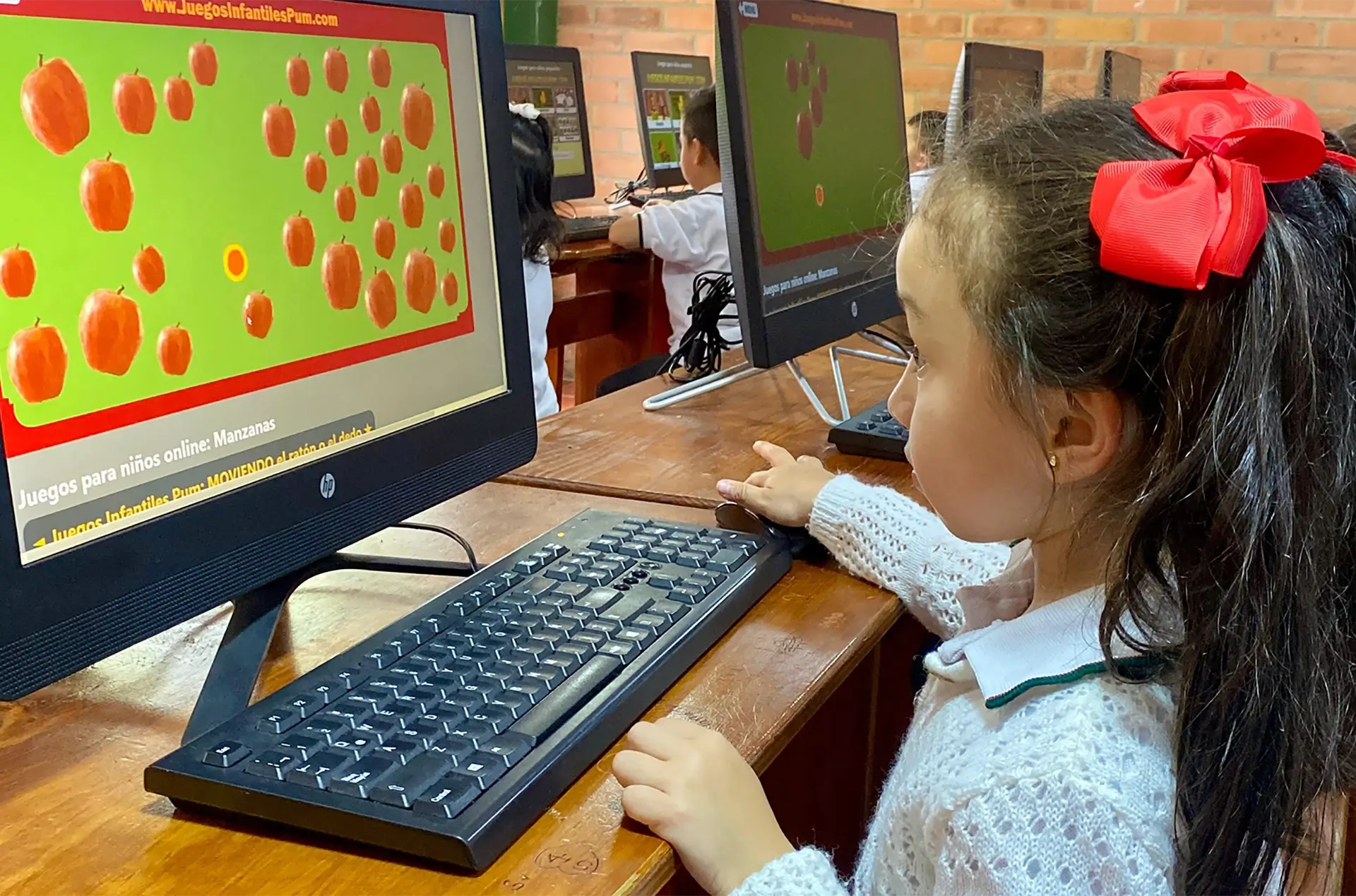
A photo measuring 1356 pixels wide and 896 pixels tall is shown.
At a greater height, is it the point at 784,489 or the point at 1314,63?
the point at 1314,63

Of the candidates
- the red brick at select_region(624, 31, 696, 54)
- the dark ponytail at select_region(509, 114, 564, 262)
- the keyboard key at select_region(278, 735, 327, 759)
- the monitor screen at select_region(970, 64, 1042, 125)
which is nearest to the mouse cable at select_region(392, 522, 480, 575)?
the keyboard key at select_region(278, 735, 327, 759)

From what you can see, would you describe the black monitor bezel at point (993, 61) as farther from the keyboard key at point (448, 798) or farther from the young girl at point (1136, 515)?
Result: the keyboard key at point (448, 798)

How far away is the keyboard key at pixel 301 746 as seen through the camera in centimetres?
62

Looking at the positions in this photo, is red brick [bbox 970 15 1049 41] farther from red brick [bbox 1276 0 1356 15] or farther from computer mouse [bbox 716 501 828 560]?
computer mouse [bbox 716 501 828 560]

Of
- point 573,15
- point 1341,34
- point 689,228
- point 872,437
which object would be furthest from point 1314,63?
point 872,437

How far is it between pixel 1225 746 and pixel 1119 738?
0.05 m

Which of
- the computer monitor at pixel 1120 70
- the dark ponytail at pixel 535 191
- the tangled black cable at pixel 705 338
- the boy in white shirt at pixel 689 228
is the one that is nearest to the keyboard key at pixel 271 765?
the tangled black cable at pixel 705 338

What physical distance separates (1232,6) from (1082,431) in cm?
318

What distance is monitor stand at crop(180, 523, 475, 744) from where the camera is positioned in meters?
0.69

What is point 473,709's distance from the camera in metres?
0.66

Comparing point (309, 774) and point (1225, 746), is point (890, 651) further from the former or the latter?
point (309, 774)

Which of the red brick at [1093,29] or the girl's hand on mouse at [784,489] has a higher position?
the red brick at [1093,29]

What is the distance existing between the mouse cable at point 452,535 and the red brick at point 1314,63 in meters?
3.14

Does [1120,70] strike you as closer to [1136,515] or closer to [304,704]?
[1136,515]
